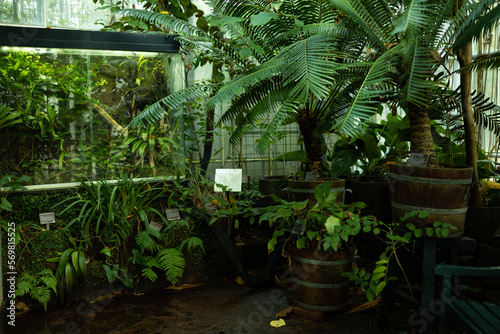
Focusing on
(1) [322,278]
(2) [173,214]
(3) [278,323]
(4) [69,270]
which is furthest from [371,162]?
(4) [69,270]

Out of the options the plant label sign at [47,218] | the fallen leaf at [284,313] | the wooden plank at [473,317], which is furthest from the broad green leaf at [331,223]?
the plant label sign at [47,218]

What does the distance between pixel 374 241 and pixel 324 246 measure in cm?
136

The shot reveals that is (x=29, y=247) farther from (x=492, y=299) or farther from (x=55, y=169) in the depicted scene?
(x=492, y=299)

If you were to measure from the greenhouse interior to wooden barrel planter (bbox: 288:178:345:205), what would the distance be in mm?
17

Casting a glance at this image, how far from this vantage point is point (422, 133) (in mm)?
2512

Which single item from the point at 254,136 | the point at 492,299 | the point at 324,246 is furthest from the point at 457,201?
the point at 254,136

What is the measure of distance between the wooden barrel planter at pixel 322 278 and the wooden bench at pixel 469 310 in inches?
30.3

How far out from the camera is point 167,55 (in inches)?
162

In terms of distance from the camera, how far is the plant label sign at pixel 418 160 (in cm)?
242

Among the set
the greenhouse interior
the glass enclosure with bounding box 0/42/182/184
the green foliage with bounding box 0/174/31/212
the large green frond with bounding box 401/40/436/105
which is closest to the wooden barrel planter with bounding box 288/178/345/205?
the greenhouse interior

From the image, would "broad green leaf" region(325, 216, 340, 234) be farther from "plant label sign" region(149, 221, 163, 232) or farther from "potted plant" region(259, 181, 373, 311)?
"plant label sign" region(149, 221, 163, 232)

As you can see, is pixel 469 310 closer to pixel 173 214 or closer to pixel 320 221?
pixel 320 221

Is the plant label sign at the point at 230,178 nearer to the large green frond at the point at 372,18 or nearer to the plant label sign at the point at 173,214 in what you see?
the plant label sign at the point at 173,214

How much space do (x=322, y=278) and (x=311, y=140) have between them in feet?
3.71
